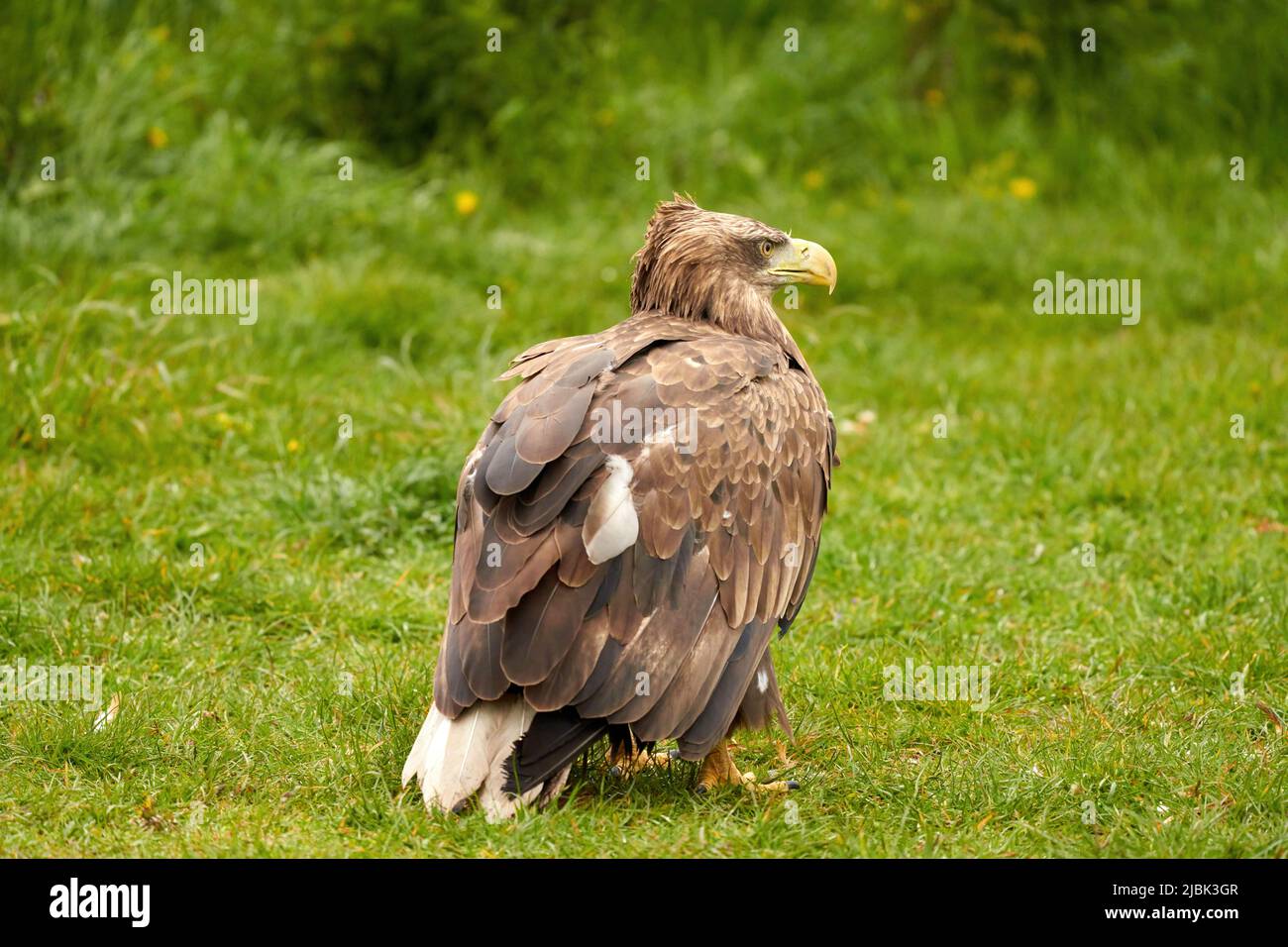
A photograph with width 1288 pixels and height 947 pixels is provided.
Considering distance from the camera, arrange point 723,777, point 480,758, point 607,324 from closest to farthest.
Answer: point 480,758 → point 723,777 → point 607,324

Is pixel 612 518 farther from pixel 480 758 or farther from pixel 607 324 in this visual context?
pixel 607 324

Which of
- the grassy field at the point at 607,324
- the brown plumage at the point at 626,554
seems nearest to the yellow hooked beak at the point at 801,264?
the brown plumage at the point at 626,554

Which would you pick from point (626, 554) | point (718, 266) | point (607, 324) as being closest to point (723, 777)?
point (626, 554)

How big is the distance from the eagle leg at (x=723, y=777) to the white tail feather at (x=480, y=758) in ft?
1.95

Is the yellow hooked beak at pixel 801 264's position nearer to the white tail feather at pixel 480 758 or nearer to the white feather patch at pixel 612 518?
the white feather patch at pixel 612 518

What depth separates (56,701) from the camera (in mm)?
4559

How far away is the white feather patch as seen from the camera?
387cm

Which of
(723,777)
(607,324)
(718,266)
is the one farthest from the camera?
(607,324)

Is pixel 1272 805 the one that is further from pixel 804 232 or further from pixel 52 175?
pixel 52 175

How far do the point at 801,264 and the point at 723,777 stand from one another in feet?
5.50

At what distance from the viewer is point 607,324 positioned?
821 cm

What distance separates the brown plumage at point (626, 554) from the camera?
382cm

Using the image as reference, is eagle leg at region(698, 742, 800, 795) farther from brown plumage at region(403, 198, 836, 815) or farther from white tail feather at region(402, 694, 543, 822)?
white tail feather at region(402, 694, 543, 822)

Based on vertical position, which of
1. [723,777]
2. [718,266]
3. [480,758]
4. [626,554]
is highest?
[718,266]
